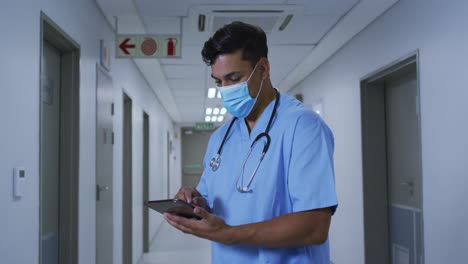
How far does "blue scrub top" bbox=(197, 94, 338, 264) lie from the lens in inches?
48.8

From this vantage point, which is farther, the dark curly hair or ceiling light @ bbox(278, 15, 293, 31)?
ceiling light @ bbox(278, 15, 293, 31)

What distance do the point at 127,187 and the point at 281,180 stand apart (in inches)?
166

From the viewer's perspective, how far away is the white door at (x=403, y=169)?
361 centimetres

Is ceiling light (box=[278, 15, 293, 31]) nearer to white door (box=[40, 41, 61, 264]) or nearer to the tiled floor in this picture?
white door (box=[40, 41, 61, 264])

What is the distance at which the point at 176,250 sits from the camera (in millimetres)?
6816

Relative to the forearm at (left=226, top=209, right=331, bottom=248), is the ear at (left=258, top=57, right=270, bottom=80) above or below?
above

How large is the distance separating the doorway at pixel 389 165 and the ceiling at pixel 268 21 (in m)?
0.53

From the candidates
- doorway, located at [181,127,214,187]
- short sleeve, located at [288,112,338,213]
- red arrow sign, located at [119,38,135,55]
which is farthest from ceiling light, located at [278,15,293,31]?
doorway, located at [181,127,214,187]

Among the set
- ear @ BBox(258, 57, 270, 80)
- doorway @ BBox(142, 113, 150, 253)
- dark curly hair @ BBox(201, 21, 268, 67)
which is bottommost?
doorway @ BBox(142, 113, 150, 253)

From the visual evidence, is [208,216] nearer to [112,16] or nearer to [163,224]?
[112,16]

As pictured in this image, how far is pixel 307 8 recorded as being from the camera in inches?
150

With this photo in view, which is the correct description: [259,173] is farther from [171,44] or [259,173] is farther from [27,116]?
[171,44]

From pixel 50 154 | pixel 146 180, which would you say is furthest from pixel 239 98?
pixel 146 180

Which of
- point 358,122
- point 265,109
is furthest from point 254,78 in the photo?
point 358,122
